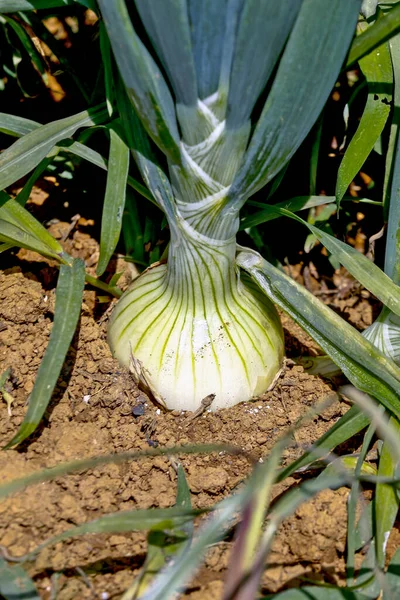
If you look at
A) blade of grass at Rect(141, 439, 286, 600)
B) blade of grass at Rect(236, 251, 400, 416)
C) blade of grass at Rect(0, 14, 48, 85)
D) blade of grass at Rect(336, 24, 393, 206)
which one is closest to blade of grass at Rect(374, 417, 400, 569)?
blade of grass at Rect(236, 251, 400, 416)

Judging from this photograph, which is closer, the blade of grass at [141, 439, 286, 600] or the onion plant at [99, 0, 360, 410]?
the blade of grass at [141, 439, 286, 600]

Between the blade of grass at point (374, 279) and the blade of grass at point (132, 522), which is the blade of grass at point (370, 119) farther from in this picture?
the blade of grass at point (132, 522)

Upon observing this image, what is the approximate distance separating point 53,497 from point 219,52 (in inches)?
28.6

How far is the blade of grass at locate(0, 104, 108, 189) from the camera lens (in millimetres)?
1218

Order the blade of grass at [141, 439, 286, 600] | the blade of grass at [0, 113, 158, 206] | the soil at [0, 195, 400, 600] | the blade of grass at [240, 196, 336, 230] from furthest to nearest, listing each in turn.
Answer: the blade of grass at [240, 196, 336, 230] < the blade of grass at [0, 113, 158, 206] < the soil at [0, 195, 400, 600] < the blade of grass at [141, 439, 286, 600]

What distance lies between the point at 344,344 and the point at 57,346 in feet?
1.59

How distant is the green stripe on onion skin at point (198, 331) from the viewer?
4.09 ft

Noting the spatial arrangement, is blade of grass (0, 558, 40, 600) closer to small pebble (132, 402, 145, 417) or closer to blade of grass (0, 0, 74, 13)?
small pebble (132, 402, 145, 417)

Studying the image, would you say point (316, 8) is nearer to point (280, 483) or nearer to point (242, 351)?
point (242, 351)

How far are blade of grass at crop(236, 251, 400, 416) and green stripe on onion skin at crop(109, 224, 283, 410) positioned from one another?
0.09 meters

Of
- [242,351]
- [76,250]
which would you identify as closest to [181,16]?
[242,351]

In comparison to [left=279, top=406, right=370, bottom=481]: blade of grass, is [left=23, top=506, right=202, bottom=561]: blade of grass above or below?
above

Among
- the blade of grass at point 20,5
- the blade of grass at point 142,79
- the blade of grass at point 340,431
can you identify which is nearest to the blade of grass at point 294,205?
the blade of grass at point 142,79

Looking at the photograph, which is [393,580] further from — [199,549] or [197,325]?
[197,325]
